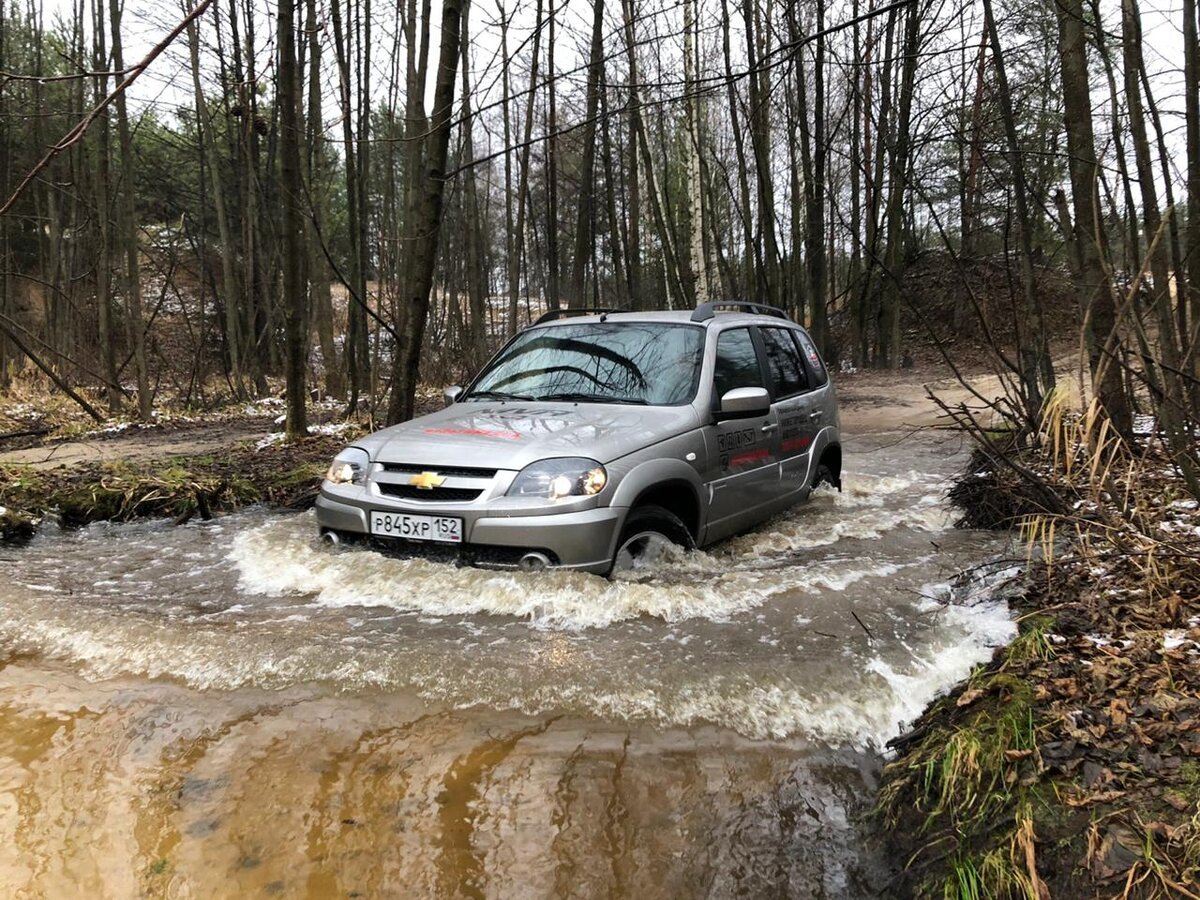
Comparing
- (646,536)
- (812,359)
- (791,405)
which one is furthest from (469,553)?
(812,359)

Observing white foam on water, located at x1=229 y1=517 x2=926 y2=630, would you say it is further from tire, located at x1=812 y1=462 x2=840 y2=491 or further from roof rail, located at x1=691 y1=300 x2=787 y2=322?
roof rail, located at x1=691 y1=300 x2=787 y2=322

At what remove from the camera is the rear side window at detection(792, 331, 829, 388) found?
6516 mm

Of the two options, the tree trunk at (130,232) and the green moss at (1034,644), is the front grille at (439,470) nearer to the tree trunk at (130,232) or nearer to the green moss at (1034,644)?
the green moss at (1034,644)

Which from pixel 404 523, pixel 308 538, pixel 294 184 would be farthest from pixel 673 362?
pixel 294 184

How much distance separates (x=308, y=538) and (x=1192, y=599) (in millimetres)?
4626

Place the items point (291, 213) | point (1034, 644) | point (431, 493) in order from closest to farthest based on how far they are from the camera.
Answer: point (1034, 644) < point (431, 493) < point (291, 213)

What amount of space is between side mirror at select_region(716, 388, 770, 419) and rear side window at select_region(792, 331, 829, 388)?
1.77 metres

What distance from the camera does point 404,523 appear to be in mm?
4152

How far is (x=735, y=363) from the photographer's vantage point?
17.6 feet

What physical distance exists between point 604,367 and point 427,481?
153 cm

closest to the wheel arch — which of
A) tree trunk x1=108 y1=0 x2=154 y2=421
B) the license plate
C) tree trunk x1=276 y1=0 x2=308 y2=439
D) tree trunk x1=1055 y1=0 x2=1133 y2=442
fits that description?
the license plate

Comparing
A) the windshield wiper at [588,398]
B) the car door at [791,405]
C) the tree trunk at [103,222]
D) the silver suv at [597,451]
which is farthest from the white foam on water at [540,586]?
the tree trunk at [103,222]

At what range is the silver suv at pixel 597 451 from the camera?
3986mm

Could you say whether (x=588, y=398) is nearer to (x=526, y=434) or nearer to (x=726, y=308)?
(x=526, y=434)
